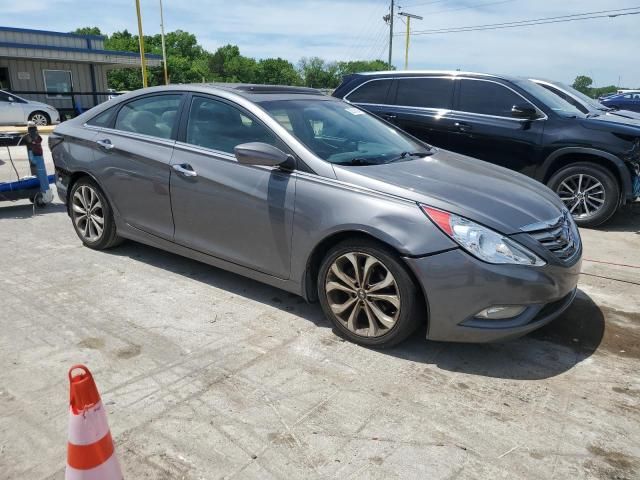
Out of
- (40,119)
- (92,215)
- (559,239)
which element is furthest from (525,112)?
(40,119)

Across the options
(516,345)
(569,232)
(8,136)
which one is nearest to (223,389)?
(516,345)

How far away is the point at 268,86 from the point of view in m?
4.53

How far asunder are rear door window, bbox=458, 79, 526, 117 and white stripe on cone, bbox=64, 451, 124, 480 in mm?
6381

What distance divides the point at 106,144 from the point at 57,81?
24.6 meters

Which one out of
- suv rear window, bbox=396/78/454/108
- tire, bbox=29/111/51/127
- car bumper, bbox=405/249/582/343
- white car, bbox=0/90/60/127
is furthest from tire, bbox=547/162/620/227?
tire, bbox=29/111/51/127

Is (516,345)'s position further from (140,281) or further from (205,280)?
(140,281)

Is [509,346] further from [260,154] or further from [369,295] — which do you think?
[260,154]

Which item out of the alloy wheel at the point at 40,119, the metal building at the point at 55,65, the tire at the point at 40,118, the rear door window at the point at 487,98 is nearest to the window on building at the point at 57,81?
the metal building at the point at 55,65

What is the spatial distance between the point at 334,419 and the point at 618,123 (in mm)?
5741

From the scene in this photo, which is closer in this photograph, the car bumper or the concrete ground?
the concrete ground

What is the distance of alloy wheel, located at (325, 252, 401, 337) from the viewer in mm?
3236

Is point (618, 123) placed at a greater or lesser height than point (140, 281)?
greater

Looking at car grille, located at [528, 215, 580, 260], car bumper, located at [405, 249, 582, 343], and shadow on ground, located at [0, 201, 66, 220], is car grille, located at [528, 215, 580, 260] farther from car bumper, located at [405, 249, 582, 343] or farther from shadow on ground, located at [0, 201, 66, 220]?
shadow on ground, located at [0, 201, 66, 220]

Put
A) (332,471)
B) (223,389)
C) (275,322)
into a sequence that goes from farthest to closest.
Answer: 1. (275,322)
2. (223,389)
3. (332,471)
